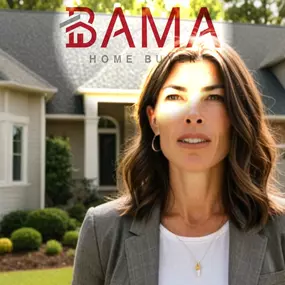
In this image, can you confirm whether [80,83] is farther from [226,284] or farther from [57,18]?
[226,284]

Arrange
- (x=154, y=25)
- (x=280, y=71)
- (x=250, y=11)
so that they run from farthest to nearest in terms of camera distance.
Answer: (x=280, y=71), (x=250, y=11), (x=154, y=25)

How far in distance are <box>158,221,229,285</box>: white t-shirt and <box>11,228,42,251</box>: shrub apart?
12.5 feet

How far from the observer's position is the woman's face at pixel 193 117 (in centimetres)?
95

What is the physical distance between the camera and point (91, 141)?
582cm

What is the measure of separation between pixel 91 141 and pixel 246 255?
4891 millimetres

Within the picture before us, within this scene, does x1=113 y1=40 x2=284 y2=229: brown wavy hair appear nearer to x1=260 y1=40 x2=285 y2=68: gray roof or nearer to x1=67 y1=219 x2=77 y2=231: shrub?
x1=67 y1=219 x2=77 y2=231: shrub

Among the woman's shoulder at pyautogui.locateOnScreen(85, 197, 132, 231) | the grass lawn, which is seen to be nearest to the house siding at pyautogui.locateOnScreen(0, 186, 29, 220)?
the grass lawn

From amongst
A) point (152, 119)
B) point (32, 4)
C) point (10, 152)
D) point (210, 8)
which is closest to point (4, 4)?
point (32, 4)

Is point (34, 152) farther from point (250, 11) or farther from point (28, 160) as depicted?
point (250, 11)

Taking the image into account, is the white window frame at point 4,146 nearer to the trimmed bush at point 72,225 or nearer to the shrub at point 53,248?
the trimmed bush at point 72,225

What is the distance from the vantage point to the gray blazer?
0.98 meters

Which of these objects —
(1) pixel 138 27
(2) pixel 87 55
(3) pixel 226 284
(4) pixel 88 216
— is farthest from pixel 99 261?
(2) pixel 87 55

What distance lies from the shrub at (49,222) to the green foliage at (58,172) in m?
0.39

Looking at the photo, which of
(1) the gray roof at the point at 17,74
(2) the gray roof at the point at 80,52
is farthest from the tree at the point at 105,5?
(1) the gray roof at the point at 17,74
